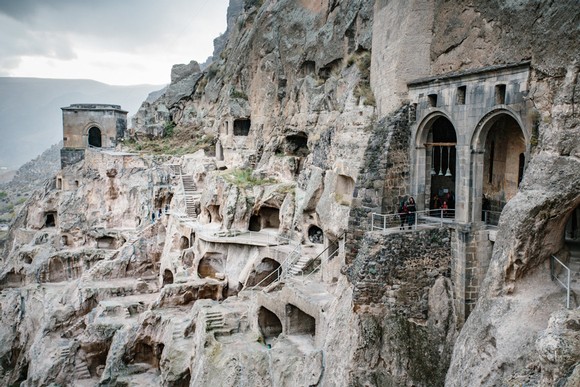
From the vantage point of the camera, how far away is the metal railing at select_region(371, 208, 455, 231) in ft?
49.0

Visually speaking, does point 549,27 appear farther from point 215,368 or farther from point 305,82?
point 305,82

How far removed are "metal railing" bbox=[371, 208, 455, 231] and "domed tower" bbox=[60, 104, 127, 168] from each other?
Result: 4158 centimetres

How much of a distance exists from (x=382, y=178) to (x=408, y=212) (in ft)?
4.60

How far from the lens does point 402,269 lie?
45.6 ft

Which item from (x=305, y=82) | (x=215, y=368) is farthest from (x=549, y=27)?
(x=305, y=82)

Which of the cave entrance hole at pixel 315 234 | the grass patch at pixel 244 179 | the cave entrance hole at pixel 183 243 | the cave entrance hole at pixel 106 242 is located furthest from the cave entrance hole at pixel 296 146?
the cave entrance hole at pixel 106 242

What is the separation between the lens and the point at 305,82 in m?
30.0

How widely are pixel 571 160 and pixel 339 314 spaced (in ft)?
24.7

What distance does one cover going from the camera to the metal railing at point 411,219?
14930mm

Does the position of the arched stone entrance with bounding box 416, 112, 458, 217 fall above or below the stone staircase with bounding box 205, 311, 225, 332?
above

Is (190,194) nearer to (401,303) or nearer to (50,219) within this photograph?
(50,219)

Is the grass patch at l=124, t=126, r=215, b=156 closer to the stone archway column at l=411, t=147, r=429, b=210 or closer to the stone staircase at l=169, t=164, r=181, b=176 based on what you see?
the stone staircase at l=169, t=164, r=181, b=176

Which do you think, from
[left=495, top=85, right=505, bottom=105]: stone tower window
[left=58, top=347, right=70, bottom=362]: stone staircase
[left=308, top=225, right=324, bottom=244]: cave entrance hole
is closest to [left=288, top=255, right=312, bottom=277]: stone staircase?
[left=308, top=225, right=324, bottom=244]: cave entrance hole

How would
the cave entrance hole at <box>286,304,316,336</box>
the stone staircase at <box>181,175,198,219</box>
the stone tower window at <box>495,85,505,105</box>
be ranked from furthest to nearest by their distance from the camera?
1. the stone staircase at <box>181,175,198,219</box>
2. the cave entrance hole at <box>286,304,316,336</box>
3. the stone tower window at <box>495,85,505,105</box>
